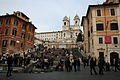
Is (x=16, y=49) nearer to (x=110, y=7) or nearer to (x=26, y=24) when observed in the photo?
(x=26, y=24)

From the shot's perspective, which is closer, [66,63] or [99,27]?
[66,63]

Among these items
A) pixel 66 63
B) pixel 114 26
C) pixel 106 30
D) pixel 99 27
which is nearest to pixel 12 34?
pixel 99 27

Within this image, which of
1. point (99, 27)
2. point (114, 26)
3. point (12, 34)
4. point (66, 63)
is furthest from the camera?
point (12, 34)

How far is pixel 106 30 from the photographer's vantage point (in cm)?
2975

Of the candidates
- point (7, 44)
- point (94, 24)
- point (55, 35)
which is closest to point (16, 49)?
point (7, 44)

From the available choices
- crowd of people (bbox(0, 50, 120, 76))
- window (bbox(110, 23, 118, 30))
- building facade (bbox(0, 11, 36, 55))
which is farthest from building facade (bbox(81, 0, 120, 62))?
building facade (bbox(0, 11, 36, 55))

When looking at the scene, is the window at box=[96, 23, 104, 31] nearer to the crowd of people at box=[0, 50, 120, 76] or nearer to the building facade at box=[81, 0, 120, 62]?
the building facade at box=[81, 0, 120, 62]

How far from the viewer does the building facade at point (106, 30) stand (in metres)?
28.8

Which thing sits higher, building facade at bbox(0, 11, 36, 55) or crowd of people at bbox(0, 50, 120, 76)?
building facade at bbox(0, 11, 36, 55)

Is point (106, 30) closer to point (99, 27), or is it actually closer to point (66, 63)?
point (99, 27)

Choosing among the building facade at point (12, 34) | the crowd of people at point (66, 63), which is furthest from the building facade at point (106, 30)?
the building facade at point (12, 34)

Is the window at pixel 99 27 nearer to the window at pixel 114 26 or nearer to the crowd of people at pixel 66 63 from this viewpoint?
the window at pixel 114 26

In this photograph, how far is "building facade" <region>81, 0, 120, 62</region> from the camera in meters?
28.8

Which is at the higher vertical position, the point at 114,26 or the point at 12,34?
the point at 114,26
